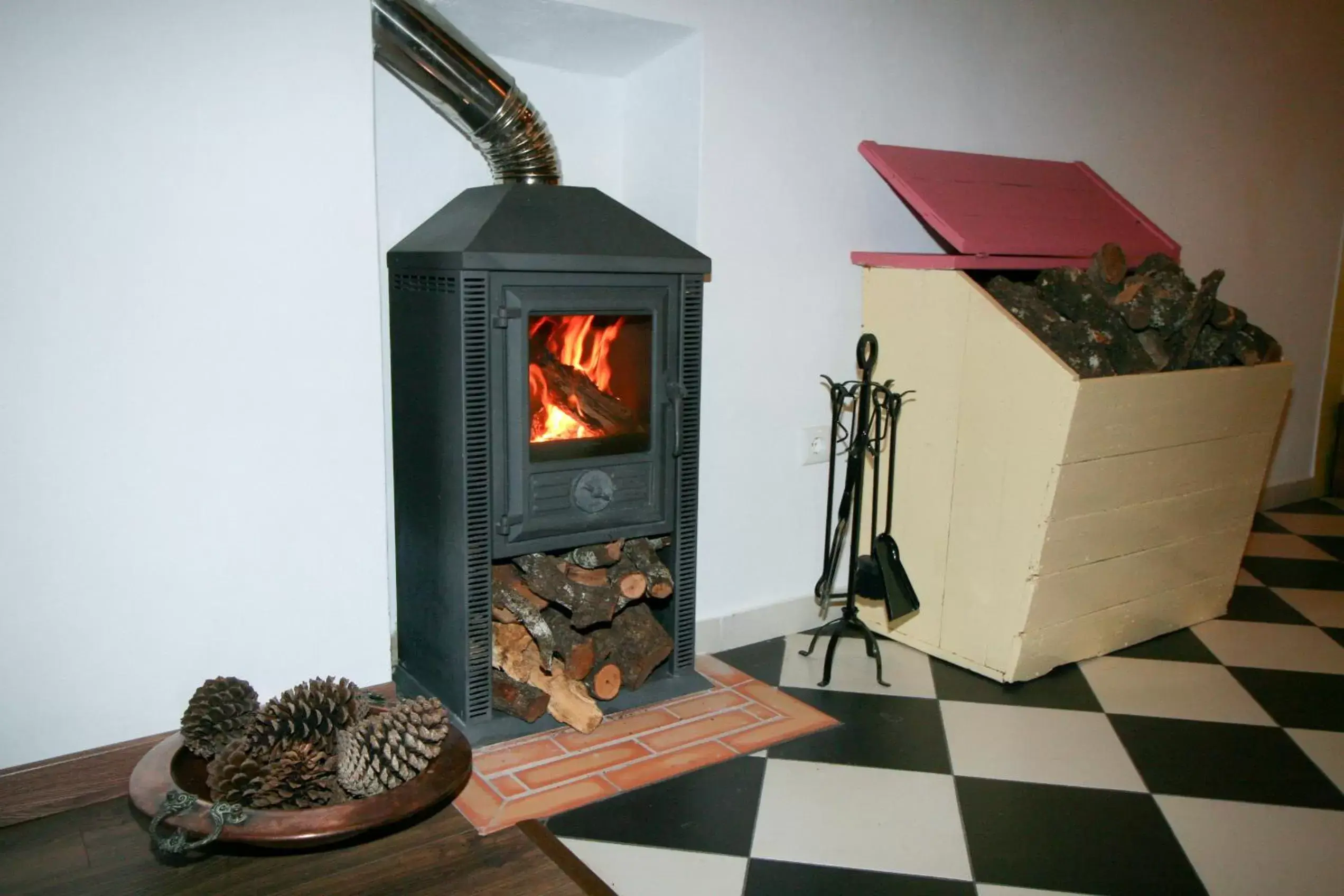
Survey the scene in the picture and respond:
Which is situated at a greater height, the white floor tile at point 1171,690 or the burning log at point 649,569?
the burning log at point 649,569

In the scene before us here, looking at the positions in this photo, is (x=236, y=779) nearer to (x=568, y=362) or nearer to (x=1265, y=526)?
(x=568, y=362)

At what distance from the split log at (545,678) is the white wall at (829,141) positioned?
0.50 m

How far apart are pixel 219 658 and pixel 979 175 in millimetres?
2133

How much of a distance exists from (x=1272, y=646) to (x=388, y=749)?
2.23 meters

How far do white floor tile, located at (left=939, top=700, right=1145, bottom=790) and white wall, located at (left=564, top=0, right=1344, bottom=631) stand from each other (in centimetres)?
63

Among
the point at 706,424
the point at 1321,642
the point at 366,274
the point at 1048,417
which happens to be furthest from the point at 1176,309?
the point at 366,274

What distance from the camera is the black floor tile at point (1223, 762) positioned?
1.91m

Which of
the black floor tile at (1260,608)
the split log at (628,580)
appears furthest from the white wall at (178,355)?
the black floor tile at (1260,608)

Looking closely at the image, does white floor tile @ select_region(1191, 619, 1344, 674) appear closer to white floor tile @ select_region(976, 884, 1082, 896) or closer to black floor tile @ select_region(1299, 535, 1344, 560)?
black floor tile @ select_region(1299, 535, 1344, 560)

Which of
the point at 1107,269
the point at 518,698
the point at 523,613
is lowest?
the point at 518,698

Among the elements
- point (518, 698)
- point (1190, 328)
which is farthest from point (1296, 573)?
point (518, 698)

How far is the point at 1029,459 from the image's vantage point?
2246mm

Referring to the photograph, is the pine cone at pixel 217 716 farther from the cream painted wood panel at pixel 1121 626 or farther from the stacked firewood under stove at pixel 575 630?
the cream painted wood panel at pixel 1121 626

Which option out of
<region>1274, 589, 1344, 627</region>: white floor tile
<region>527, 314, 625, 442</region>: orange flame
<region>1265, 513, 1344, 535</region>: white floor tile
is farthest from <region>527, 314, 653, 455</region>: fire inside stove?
<region>1265, 513, 1344, 535</region>: white floor tile
